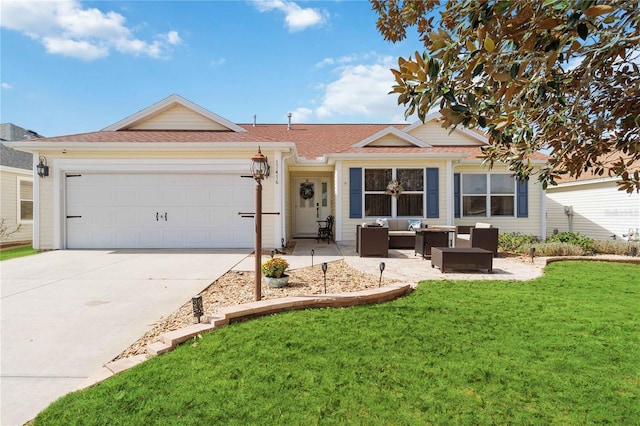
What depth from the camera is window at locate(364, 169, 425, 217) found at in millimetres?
11195

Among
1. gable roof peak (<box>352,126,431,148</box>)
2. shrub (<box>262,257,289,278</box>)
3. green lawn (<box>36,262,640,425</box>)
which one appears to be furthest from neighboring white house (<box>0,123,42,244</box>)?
green lawn (<box>36,262,640,425</box>)

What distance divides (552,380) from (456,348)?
2.46 feet

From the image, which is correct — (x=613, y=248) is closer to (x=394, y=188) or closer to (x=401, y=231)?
(x=401, y=231)

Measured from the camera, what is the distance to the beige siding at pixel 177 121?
11.3m

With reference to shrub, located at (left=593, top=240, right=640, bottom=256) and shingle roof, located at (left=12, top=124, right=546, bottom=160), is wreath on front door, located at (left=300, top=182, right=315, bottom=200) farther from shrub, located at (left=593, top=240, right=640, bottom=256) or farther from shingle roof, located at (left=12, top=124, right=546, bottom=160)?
shrub, located at (left=593, top=240, right=640, bottom=256)

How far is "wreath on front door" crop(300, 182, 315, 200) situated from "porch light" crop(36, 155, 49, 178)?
8.47m

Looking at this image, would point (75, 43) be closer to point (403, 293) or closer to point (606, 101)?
point (403, 293)

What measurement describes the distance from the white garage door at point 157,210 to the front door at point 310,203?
4284mm

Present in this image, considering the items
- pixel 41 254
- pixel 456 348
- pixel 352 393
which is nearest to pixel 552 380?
pixel 456 348

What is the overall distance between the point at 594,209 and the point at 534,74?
600 inches

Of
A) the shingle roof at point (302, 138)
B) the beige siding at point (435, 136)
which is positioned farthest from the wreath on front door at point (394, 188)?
the beige siding at point (435, 136)

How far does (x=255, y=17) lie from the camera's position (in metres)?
7.27

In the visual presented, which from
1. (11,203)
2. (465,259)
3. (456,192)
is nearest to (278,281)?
(465,259)

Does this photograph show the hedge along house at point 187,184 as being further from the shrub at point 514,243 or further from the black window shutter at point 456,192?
the shrub at point 514,243
